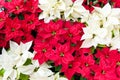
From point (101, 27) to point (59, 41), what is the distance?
155mm

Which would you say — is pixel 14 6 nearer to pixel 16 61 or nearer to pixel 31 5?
pixel 31 5

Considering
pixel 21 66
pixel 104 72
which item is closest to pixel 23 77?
pixel 21 66

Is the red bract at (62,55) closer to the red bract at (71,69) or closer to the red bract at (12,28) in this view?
the red bract at (71,69)

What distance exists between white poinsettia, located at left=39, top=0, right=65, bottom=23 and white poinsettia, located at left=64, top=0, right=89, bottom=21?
25 mm

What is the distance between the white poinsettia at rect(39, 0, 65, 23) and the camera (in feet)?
4.21

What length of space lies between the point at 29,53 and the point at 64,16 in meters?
0.21

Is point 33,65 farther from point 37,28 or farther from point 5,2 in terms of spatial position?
point 5,2

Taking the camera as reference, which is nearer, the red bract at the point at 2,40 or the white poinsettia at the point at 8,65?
the white poinsettia at the point at 8,65

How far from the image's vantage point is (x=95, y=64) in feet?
3.96

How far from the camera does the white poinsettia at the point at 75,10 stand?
1286 mm

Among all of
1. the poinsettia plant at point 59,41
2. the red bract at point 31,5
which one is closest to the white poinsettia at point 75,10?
the poinsettia plant at point 59,41

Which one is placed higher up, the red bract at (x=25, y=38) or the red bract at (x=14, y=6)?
the red bract at (x=14, y=6)

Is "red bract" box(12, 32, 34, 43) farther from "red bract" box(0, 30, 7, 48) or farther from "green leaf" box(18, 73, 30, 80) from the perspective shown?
"green leaf" box(18, 73, 30, 80)

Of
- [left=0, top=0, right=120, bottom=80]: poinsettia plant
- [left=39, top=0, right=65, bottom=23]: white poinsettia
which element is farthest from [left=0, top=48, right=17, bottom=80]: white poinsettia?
[left=39, top=0, right=65, bottom=23]: white poinsettia
